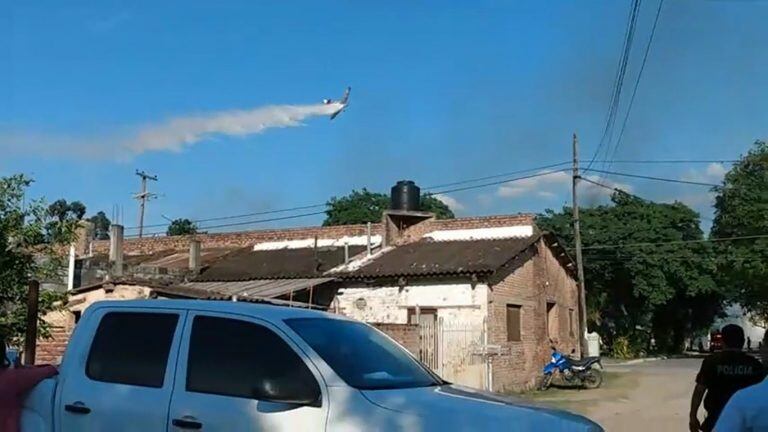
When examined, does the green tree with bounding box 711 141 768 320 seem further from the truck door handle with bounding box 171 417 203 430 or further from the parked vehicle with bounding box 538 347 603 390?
the truck door handle with bounding box 171 417 203 430

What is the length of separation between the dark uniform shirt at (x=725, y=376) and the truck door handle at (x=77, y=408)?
4673mm

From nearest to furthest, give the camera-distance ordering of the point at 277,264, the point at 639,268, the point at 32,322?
1. the point at 32,322
2. the point at 277,264
3. the point at 639,268

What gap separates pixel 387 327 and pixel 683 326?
44898 mm

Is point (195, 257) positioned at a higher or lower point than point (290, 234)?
lower

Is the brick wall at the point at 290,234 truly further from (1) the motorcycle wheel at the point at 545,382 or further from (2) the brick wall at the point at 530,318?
(1) the motorcycle wheel at the point at 545,382

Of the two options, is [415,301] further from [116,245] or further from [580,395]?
[116,245]

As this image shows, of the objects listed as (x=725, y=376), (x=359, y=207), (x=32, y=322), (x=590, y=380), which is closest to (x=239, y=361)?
(x=725, y=376)

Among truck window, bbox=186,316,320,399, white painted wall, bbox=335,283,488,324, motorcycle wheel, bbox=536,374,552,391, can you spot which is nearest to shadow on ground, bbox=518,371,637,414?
motorcycle wheel, bbox=536,374,552,391

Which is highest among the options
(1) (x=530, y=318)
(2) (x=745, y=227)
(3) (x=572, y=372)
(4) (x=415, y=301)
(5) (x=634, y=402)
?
(2) (x=745, y=227)

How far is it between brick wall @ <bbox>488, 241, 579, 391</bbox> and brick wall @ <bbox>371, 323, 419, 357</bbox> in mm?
4411

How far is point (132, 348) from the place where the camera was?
555 centimetres

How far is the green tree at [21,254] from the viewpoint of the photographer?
1055cm

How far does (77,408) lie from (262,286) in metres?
17.0

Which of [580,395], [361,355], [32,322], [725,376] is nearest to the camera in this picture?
[361,355]
